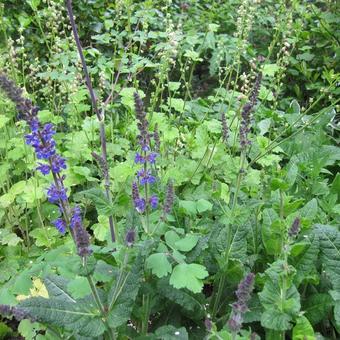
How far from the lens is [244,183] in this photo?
2.83m

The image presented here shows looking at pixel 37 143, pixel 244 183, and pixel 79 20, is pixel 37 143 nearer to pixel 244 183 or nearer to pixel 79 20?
pixel 244 183

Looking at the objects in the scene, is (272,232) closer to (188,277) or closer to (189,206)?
(189,206)

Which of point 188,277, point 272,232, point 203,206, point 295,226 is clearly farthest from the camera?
point 272,232

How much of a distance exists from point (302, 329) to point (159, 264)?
1.85 ft

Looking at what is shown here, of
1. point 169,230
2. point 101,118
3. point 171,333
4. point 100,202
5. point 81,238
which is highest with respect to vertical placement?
point 101,118

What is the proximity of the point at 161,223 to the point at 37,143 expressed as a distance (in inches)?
25.7

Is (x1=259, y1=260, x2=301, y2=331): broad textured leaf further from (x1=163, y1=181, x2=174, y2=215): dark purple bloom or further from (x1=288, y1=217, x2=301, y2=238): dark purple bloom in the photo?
(x1=163, y1=181, x2=174, y2=215): dark purple bloom

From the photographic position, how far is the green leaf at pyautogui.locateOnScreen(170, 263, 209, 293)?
184 centimetres

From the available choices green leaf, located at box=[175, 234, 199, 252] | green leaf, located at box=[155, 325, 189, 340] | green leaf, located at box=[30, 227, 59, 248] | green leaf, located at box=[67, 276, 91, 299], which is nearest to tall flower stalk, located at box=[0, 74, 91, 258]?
green leaf, located at box=[67, 276, 91, 299]

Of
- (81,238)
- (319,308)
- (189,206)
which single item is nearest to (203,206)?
(189,206)

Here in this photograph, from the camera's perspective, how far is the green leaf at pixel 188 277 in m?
1.84

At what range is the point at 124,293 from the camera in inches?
76.4

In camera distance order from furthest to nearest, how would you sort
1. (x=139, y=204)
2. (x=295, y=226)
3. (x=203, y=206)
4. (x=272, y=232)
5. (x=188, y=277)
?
(x=272, y=232), (x=203, y=206), (x=139, y=204), (x=188, y=277), (x=295, y=226)

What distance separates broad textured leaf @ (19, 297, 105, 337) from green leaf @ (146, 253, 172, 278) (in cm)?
25
